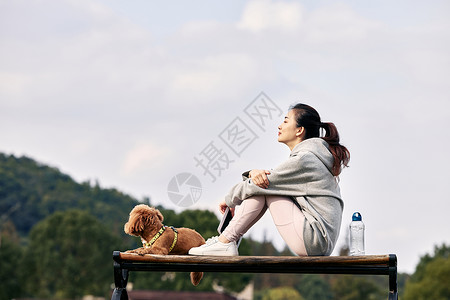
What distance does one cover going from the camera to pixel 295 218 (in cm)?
660

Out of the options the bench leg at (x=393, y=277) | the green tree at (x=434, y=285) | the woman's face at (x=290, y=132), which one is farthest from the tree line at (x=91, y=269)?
the bench leg at (x=393, y=277)

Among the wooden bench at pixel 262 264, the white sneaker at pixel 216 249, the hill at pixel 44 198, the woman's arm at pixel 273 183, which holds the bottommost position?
the wooden bench at pixel 262 264

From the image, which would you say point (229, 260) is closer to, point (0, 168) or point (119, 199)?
point (119, 199)

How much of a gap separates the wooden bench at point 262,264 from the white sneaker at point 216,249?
11.2 inches

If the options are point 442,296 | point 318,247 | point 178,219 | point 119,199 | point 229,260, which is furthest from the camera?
point 119,199

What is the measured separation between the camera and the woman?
654 centimetres

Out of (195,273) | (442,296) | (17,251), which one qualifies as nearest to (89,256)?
(17,251)

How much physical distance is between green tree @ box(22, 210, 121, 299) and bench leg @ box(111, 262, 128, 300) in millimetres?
73261

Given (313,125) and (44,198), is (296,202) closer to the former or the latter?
(313,125)

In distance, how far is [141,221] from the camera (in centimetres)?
659

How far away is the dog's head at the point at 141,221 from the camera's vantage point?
6582mm

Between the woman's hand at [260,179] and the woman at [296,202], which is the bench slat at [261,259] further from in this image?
the woman's hand at [260,179]

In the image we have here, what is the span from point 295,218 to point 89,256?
7517cm

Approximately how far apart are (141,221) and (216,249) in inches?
24.2
